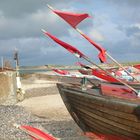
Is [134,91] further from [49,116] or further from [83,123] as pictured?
[49,116]

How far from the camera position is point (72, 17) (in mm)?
10445

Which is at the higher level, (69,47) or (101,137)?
(69,47)

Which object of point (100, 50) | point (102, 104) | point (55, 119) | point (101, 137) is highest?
point (100, 50)

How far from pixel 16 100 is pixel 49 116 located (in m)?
4.18

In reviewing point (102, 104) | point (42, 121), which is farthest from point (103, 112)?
point (42, 121)

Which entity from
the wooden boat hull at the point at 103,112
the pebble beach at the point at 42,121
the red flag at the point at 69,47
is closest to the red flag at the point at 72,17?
the red flag at the point at 69,47

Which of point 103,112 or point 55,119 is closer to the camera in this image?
point 103,112

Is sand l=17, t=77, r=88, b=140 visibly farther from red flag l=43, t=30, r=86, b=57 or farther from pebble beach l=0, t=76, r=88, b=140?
red flag l=43, t=30, r=86, b=57

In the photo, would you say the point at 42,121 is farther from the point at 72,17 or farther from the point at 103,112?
the point at 72,17

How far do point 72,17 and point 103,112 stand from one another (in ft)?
7.76

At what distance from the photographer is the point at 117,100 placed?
35.0 ft

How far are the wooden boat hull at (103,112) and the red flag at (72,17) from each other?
73.3 inches

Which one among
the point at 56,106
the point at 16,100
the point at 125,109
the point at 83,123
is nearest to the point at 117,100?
the point at 125,109

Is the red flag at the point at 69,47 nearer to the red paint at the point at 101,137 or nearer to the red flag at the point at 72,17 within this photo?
the red flag at the point at 72,17
